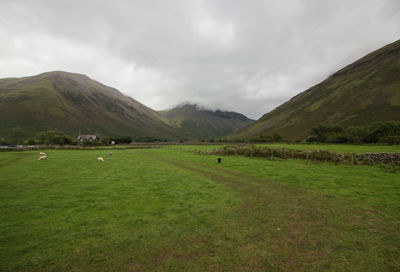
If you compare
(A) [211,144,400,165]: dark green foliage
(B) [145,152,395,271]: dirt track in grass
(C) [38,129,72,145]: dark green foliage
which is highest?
(C) [38,129,72,145]: dark green foliage

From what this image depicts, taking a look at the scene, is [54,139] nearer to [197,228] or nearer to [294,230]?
[197,228]

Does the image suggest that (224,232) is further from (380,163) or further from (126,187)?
(380,163)

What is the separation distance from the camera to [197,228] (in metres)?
9.98

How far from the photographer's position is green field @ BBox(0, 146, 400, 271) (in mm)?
7242

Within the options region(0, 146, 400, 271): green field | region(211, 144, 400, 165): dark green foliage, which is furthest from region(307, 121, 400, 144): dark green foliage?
region(0, 146, 400, 271): green field

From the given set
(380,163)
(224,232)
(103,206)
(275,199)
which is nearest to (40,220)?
(103,206)

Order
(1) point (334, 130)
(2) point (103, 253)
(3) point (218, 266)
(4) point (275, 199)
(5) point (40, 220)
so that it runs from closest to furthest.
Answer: (3) point (218, 266) < (2) point (103, 253) < (5) point (40, 220) < (4) point (275, 199) < (1) point (334, 130)

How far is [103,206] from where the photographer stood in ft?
41.8

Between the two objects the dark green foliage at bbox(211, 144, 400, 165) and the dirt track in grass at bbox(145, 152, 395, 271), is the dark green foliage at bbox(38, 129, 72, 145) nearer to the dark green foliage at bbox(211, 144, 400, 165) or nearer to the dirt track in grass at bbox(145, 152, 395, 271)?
the dark green foliage at bbox(211, 144, 400, 165)

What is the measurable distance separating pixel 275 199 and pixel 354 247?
6.64m

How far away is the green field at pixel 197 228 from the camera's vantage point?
285 inches

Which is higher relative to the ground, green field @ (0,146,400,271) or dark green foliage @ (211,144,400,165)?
dark green foliage @ (211,144,400,165)

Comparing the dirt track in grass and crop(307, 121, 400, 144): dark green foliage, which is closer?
the dirt track in grass

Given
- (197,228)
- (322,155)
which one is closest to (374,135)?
(322,155)
